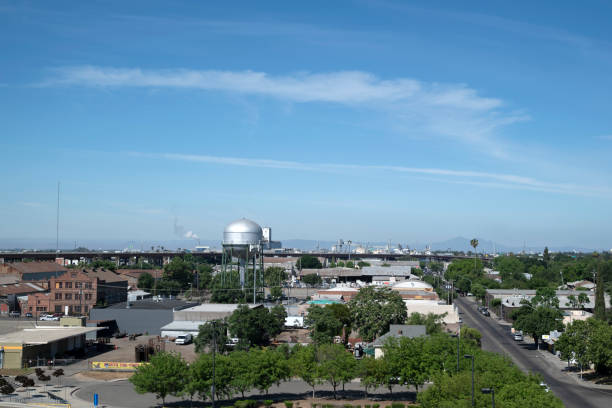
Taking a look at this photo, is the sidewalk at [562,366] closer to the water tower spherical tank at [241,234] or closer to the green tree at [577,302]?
the green tree at [577,302]

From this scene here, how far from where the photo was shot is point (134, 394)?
50625 mm

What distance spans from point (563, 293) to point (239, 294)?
66.5 meters

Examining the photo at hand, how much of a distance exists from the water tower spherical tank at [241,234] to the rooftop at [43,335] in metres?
42.4

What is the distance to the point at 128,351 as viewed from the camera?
7056cm

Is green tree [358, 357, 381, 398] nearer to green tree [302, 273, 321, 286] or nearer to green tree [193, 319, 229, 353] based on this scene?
green tree [193, 319, 229, 353]

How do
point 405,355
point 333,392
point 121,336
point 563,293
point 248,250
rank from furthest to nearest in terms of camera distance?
point 563,293, point 248,250, point 121,336, point 333,392, point 405,355

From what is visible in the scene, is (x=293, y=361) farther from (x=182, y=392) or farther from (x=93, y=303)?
(x=93, y=303)

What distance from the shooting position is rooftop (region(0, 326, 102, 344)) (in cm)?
6338

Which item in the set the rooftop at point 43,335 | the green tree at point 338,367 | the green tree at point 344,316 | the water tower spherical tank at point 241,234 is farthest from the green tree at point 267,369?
the water tower spherical tank at point 241,234

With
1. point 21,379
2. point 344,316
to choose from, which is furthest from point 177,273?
point 21,379

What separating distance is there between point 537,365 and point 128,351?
46.1 metres

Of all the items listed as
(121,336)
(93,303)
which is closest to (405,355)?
(121,336)

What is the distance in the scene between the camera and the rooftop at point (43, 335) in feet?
208

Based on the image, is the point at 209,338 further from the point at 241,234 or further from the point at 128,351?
the point at 241,234
